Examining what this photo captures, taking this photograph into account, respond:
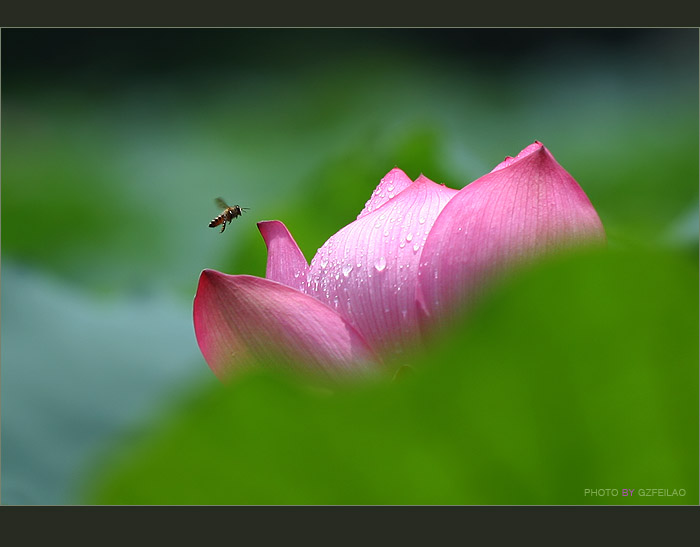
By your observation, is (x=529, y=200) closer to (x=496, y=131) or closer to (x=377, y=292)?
(x=377, y=292)

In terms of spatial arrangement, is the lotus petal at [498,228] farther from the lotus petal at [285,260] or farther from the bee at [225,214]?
the bee at [225,214]

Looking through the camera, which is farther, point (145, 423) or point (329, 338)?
point (329, 338)

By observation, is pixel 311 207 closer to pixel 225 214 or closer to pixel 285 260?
pixel 225 214

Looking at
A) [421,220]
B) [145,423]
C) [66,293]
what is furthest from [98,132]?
[145,423]

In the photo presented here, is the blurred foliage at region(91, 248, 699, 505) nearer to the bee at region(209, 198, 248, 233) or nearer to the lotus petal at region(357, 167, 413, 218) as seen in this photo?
the lotus petal at region(357, 167, 413, 218)

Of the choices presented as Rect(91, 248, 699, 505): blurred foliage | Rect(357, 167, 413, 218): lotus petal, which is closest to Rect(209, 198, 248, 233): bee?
Rect(357, 167, 413, 218): lotus petal

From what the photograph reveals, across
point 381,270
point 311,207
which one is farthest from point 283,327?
point 311,207
